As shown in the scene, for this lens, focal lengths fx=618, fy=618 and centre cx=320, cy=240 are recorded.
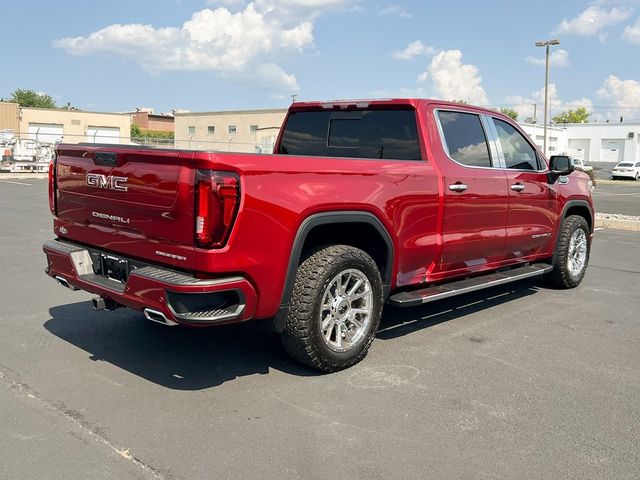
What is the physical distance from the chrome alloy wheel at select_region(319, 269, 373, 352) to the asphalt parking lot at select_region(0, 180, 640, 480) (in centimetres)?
24

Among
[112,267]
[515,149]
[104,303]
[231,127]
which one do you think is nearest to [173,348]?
[104,303]

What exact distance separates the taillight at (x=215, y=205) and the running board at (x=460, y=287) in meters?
1.70

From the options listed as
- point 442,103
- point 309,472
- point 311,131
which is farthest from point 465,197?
point 309,472

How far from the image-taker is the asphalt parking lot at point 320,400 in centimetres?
314

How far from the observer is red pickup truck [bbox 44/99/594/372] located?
3609 mm

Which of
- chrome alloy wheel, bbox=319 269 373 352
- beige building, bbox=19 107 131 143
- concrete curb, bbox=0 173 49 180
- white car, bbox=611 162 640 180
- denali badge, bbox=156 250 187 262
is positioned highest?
beige building, bbox=19 107 131 143

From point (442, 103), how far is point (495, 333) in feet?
6.85

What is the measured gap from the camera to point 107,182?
4.09 m

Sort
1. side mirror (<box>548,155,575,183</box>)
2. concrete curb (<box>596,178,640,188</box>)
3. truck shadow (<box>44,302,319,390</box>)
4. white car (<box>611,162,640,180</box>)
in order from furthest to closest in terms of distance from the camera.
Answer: white car (<box>611,162,640,180</box>)
concrete curb (<box>596,178,640,188</box>)
side mirror (<box>548,155,575,183</box>)
truck shadow (<box>44,302,319,390</box>)

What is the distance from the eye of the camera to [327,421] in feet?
11.9

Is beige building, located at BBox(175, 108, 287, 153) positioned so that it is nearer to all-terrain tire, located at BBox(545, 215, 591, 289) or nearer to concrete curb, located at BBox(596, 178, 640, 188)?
concrete curb, located at BBox(596, 178, 640, 188)

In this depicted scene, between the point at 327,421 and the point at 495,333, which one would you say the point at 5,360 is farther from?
the point at 495,333

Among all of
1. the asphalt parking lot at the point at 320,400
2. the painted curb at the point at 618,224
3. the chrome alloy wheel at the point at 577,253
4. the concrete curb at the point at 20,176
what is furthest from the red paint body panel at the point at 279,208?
the concrete curb at the point at 20,176

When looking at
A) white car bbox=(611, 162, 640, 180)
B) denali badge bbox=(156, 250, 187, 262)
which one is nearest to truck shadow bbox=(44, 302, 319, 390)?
denali badge bbox=(156, 250, 187, 262)
